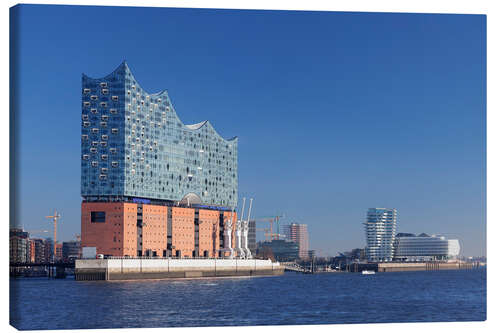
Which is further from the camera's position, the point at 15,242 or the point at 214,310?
the point at 15,242

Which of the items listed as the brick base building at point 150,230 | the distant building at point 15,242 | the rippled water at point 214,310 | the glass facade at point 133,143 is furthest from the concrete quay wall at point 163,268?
the rippled water at point 214,310

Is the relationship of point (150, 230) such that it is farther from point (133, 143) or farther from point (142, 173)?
point (133, 143)

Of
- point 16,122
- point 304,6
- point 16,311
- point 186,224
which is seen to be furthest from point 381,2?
point 186,224

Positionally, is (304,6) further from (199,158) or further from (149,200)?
(199,158)

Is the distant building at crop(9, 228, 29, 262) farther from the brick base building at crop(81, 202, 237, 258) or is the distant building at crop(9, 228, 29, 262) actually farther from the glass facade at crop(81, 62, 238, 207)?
the glass facade at crop(81, 62, 238, 207)

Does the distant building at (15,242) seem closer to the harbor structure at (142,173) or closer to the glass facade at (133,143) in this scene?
the harbor structure at (142,173)

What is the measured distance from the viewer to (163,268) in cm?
11288

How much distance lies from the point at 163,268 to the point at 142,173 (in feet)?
41.3

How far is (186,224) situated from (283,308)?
233 ft

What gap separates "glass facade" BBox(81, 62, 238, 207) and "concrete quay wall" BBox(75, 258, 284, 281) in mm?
9414

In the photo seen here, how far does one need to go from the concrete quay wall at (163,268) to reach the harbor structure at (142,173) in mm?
3484

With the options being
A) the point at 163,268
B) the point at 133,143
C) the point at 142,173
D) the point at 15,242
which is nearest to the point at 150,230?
the point at 163,268

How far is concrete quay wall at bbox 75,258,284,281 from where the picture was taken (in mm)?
103188

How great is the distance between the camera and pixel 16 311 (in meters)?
40.6
